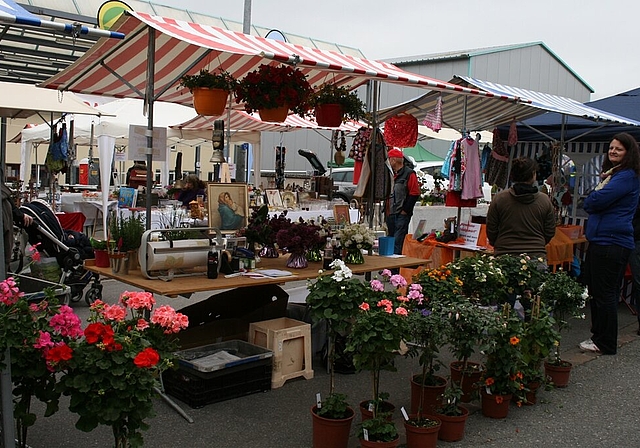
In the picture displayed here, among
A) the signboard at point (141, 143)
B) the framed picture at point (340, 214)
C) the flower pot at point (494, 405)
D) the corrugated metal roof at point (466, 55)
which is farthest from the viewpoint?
the corrugated metal roof at point (466, 55)

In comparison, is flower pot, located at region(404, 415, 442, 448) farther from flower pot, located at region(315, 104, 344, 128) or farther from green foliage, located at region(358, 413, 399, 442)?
flower pot, located at region(315, 104, 344, 128)

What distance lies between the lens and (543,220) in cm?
602

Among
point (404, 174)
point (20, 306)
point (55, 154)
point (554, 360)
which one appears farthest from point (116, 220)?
point (55, 154)

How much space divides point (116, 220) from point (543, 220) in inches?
145

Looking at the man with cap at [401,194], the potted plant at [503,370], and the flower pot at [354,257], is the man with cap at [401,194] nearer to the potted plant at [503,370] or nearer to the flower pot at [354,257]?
the flower pot at [354,257]

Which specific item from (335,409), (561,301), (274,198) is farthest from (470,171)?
(335,409)

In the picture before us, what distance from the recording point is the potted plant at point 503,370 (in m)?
4.36

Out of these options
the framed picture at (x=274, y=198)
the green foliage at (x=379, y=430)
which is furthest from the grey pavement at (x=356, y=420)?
the framed picture at (x=274, y=198)

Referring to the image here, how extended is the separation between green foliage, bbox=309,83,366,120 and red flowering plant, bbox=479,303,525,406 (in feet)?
9.13

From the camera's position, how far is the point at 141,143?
5.91 metres

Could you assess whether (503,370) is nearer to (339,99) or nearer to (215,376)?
(215,376)

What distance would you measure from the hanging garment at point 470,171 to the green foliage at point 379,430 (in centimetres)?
474

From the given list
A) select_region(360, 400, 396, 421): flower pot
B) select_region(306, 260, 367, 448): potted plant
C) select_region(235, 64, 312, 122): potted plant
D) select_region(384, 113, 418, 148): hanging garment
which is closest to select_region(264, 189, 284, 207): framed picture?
select_region(384, 113, 418, 148): hanging garment

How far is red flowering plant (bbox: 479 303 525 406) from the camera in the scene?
4219 millimetres
